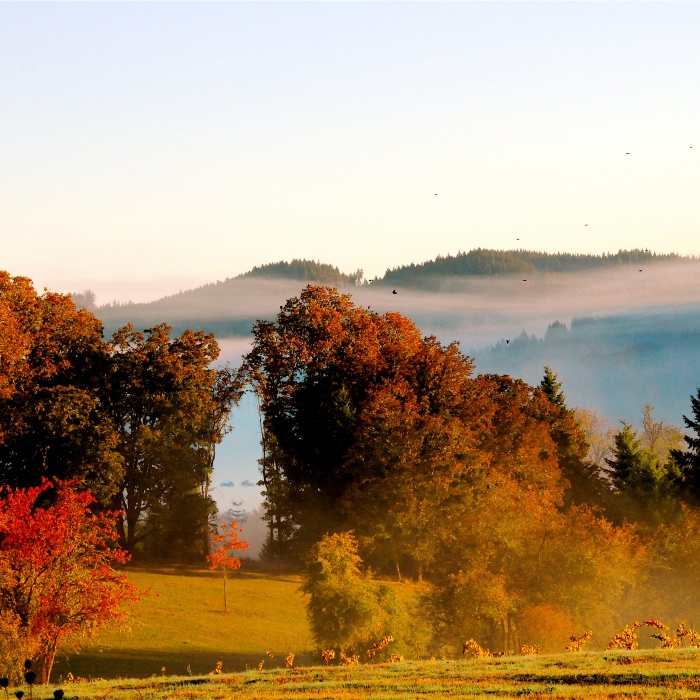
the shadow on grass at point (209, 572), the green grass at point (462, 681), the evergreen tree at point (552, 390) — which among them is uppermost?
the evergreen tree at point (552, 390)

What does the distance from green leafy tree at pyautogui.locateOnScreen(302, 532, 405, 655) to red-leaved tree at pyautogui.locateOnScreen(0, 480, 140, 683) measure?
39.0 feet

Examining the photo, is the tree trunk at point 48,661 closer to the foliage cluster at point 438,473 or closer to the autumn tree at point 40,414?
the foliage cluster at point 438,473

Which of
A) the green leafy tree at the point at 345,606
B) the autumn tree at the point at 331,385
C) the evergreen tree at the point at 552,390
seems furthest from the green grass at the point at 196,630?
the evergreen tree at the point at 552,390

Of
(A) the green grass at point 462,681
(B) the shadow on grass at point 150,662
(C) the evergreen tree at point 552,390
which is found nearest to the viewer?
(A) the green grass at point 462,681

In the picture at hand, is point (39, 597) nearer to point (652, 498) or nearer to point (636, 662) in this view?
point (636, 662)

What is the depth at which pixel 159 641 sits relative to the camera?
186 ft

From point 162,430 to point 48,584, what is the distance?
124 ft

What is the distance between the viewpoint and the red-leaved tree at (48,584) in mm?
41438

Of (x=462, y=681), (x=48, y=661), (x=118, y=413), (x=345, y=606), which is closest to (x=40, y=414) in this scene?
(x=118, y=413)

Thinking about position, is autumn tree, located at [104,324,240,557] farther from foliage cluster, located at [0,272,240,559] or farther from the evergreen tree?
the evergreen tree

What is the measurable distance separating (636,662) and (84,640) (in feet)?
106

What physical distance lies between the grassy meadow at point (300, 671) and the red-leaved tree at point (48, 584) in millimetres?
2941

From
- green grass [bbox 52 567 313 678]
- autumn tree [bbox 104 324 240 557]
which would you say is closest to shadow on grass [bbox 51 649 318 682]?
green grass [bbox 52 567 313 678]

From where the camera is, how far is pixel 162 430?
79938 millimetres
